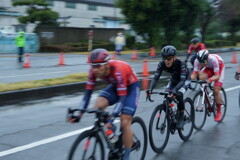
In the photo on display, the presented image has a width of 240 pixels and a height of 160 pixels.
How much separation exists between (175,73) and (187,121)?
978mm

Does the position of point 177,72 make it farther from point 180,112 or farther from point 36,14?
point 36,14

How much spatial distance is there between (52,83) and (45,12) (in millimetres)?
32597

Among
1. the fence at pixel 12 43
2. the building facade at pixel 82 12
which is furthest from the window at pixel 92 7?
the fence at pixel 12 43

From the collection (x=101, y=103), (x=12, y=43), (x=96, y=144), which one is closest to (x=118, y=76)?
(x=101, y=103)

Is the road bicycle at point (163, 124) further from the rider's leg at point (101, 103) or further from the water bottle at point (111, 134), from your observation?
the water bottle at point (111, 134)

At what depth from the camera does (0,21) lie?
1960 inches

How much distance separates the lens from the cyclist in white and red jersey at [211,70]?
7160mm

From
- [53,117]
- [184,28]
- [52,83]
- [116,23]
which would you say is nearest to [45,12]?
[184,28]

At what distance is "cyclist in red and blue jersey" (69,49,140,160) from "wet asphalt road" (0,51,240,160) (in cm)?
105

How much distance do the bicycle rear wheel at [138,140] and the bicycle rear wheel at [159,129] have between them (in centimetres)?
36

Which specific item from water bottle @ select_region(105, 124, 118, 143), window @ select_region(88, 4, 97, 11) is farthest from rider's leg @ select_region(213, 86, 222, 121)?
window @ select_region(88, 4, 97, 11)

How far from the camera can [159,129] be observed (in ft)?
18.9

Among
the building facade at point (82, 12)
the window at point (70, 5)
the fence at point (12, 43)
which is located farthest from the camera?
the window at point (70, 5)

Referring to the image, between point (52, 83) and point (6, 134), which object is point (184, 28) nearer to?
point (52, 83)
